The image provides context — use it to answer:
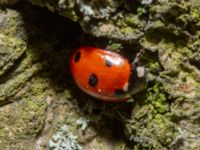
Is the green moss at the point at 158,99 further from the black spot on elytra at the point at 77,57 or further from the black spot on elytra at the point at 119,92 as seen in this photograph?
the black spot on elytra at the point at 77,57

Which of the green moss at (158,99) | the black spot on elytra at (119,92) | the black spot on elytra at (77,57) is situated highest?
the black spot on elytra at (77,57)

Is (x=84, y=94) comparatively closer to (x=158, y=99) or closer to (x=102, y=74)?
(x=102, y=74)

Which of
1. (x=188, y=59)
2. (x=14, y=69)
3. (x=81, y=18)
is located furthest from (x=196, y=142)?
(x=14, y=69)

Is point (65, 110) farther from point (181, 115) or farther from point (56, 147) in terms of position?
point (181, 115)

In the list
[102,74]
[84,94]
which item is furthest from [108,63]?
[84,94]

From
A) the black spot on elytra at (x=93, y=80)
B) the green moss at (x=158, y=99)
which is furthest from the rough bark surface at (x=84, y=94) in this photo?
the black spot on elytra at (x=93, y=80)

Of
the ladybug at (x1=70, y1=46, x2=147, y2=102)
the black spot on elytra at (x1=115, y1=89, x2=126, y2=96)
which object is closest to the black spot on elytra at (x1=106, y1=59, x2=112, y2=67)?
the ladybug at (x1=70, y1=46, x2=147, y2=102)
